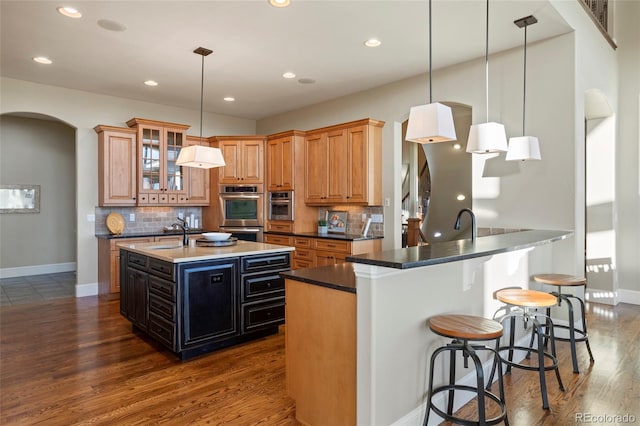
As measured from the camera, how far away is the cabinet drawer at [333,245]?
5004 millimetres

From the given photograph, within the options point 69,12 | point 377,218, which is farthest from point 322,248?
point 69,12

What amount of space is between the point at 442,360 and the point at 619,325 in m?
2.90

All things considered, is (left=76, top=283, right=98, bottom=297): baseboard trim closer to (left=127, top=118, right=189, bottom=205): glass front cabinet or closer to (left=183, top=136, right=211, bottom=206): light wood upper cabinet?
(left=127, top=118, right=189, bottom=205): glass front cabinet

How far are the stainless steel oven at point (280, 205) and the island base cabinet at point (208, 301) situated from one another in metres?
2.66

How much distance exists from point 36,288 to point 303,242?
4.26 m

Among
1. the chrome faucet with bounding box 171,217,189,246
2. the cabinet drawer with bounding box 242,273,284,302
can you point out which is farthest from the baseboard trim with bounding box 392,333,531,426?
the chrome faucet with bounding box 171,217,189,246

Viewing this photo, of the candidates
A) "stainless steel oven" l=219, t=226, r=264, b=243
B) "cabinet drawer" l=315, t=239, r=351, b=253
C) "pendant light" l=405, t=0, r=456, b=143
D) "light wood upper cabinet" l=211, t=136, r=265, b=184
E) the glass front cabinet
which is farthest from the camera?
"light wood upper cabinet" l=211, t=136, r=265, b=184

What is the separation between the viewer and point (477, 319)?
6.97ft

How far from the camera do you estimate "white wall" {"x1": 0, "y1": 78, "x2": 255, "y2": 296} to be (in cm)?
515

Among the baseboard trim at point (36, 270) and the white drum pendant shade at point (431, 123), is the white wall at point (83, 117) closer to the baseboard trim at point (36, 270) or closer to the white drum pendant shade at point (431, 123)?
the baseboard trim at point (36, 270)

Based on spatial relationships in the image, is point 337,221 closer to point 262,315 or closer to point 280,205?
point 280,205

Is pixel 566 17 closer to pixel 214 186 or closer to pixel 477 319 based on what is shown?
pixel 477 319

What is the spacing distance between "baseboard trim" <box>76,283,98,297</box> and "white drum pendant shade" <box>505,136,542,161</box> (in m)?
5.61

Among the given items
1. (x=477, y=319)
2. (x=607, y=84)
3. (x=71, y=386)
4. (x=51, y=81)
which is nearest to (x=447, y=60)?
(x=607, y=84)
